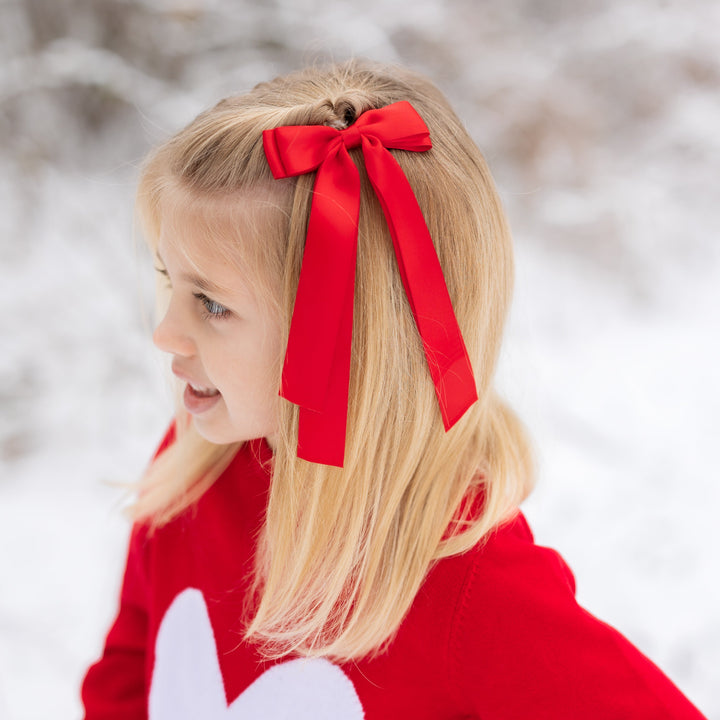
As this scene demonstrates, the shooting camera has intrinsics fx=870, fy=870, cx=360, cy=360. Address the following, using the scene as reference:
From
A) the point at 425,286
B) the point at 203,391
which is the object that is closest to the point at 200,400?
the point at 203,391

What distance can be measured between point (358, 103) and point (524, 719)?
1.45 feet

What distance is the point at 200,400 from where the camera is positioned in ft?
2.29

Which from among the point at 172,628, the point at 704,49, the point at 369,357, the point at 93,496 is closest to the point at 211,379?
the point at 369,357

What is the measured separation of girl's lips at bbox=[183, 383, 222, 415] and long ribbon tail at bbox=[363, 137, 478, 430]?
0.62ft

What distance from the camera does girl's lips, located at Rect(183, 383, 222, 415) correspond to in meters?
0.69

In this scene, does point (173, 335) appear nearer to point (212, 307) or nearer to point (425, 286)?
point (212, 307)

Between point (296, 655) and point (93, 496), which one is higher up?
point (93, 496)

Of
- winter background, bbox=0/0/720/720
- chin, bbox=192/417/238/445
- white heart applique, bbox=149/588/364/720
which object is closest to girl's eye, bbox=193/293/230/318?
chin, bbox=192/417/238/445

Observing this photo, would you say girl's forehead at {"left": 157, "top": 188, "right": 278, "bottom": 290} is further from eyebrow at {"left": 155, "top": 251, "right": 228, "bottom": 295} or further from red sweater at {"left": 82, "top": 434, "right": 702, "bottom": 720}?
red sweater at {"left": 82, "top": 434, "right": 702, "bottom": 720}

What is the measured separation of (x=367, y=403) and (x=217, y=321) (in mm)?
125

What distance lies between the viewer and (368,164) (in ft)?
1.82

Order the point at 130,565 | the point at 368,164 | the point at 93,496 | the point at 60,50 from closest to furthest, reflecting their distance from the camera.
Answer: the point at 368,164 < the point at 130,565 < the point at 93,496 < the point at 60,50

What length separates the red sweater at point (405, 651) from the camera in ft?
1.94

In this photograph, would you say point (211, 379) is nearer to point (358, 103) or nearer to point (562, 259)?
point (358, 103)
